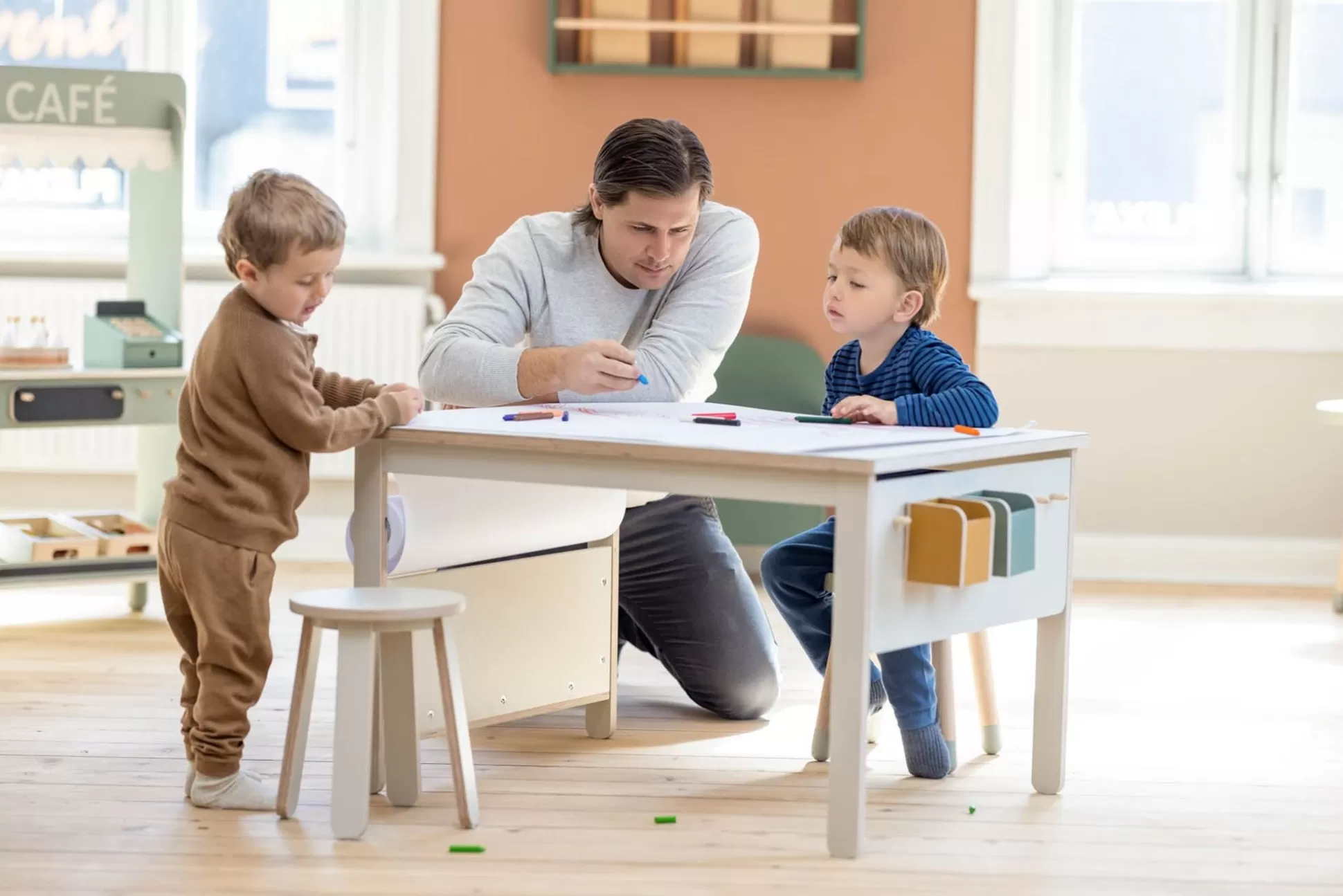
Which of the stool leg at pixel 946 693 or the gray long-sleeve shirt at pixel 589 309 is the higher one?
the gray long-sleeve shirt at pixel 589 309

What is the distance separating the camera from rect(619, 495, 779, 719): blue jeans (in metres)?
2.81

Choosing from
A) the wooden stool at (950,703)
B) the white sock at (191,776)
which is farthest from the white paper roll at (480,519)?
the wooden stool at (950,703)

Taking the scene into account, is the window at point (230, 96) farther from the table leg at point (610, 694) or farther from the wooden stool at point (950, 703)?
the wooden stool at point (950, 703)

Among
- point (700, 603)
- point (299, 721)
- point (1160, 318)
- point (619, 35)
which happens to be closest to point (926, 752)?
point (700, 603)

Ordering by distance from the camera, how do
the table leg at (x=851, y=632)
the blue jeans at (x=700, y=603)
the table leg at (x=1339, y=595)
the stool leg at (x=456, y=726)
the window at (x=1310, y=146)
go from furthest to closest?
the window at (x=1310, y=146) → the table leg at (x=1339, y=595) → the blue jeans at (x=700, y=603) → the stool leg at (x=456, y=726) → the table leg at (x=851, y=632)

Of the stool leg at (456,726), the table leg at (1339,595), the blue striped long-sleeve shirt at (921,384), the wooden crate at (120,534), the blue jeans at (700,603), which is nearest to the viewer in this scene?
the stool leg at (456,726)

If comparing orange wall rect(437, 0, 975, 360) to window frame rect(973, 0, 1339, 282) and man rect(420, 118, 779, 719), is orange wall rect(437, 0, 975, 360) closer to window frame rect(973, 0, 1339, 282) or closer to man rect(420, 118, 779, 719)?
window frame rect(973, 0, 1339, 282)

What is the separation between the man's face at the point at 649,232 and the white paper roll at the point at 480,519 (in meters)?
0.37

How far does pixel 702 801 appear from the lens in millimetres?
2346

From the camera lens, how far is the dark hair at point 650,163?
251cm

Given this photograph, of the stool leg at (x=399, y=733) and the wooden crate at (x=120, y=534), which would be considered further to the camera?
the wooden crate at (x=120, y=534)

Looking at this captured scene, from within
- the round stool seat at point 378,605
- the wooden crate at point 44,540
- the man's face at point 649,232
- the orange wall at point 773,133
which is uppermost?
the orange wall at point 773,133

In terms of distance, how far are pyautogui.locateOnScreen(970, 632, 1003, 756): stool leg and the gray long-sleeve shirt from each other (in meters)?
0.63

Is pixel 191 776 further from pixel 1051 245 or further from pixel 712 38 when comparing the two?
pixel 1051 245
